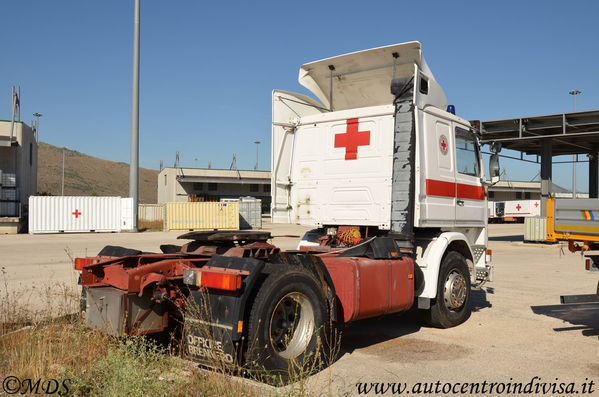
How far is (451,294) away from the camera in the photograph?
7332 mm

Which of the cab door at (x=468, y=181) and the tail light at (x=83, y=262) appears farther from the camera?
the cab door at (x=468, y=181)

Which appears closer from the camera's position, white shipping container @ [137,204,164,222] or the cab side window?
the cab side window

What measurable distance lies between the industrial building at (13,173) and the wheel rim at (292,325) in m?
31.1

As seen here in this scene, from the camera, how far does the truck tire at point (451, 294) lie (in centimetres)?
716

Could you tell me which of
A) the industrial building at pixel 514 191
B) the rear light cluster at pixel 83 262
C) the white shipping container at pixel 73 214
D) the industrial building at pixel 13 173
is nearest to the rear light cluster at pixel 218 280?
the rear light cluster at pixel 83 262

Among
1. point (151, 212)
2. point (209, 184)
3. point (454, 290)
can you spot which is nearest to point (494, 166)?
→ point (454, 290)

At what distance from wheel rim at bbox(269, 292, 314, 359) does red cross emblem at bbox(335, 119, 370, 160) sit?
2814 mm

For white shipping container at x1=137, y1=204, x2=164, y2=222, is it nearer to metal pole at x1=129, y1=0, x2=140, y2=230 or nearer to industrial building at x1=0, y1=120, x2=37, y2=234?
industrial building at x1=0, y1=120, x2=37, y2=234

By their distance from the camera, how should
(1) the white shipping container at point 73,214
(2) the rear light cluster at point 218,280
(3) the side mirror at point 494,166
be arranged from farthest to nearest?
(1) the white shipping container at point 73,214 < (3) the side mirror at point 494,166 < (2) the rear light cluster at point 218,280

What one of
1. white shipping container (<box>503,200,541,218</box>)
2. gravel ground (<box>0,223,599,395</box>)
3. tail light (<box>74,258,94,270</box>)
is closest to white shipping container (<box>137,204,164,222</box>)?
white shipping container (<box>503,200,541,218</box>)

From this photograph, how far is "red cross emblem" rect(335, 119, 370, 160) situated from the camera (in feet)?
23.7

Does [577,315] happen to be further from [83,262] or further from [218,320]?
[83,262]

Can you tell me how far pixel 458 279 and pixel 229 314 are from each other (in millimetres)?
4188

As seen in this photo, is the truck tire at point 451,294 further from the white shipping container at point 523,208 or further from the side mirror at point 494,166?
the white shipping container at point 523,208
